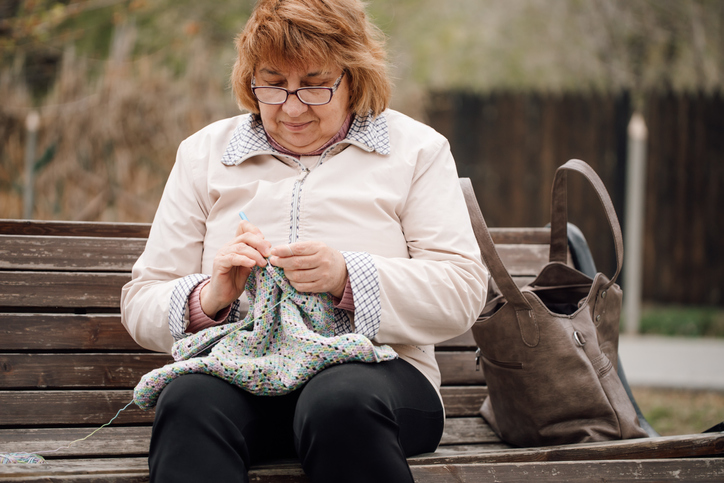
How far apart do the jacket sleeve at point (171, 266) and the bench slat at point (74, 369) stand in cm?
32

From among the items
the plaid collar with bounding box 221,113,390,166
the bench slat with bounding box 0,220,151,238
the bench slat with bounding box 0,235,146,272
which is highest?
the plaid collar with bounding box 221,113,390,166

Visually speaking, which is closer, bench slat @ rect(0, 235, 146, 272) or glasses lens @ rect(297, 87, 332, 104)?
glasses lens @ rect(297, 87, 332, 104)

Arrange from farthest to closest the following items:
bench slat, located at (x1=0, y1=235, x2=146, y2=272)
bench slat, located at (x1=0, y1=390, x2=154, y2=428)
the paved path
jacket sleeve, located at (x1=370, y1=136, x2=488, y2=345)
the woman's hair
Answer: the paved path < bench slat, located at (x1=0, y1=235, x2=146, y2=272) < bench slat, located at (x1=0, y1=390, x2=154, y2=428) < the woman's hair < jacket sleeve, located at (x1=370, y1=136, x2=488, y2=345)

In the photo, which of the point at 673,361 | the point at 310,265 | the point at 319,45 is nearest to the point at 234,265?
the point at 310,265

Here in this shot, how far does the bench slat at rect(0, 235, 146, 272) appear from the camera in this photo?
7.35 feet

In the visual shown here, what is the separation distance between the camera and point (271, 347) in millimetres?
1716

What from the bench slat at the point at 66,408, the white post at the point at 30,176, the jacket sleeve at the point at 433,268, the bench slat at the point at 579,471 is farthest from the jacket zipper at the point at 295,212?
the white post at the point at 30,176

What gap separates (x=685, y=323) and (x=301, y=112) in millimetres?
5646

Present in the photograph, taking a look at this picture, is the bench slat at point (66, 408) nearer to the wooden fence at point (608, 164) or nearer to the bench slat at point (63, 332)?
the bench slat at point (63, 332)

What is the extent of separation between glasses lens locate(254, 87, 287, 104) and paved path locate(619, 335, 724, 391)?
351cm

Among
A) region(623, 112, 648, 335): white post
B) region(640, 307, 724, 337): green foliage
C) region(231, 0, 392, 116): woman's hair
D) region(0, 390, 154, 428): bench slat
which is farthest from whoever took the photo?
region(640, 307, 724, 337): green foliage

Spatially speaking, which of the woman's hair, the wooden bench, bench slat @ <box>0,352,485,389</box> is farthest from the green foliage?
bench slat @ <box>0,352,485,389</box>

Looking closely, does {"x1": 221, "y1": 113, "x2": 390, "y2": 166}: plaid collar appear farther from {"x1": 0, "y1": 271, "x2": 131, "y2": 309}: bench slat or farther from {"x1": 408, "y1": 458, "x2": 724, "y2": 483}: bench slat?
{"x1": 408, "y1": 458, "x2": 724, "y2": 483}: bench slat

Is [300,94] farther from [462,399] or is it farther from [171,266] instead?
[462,399]
